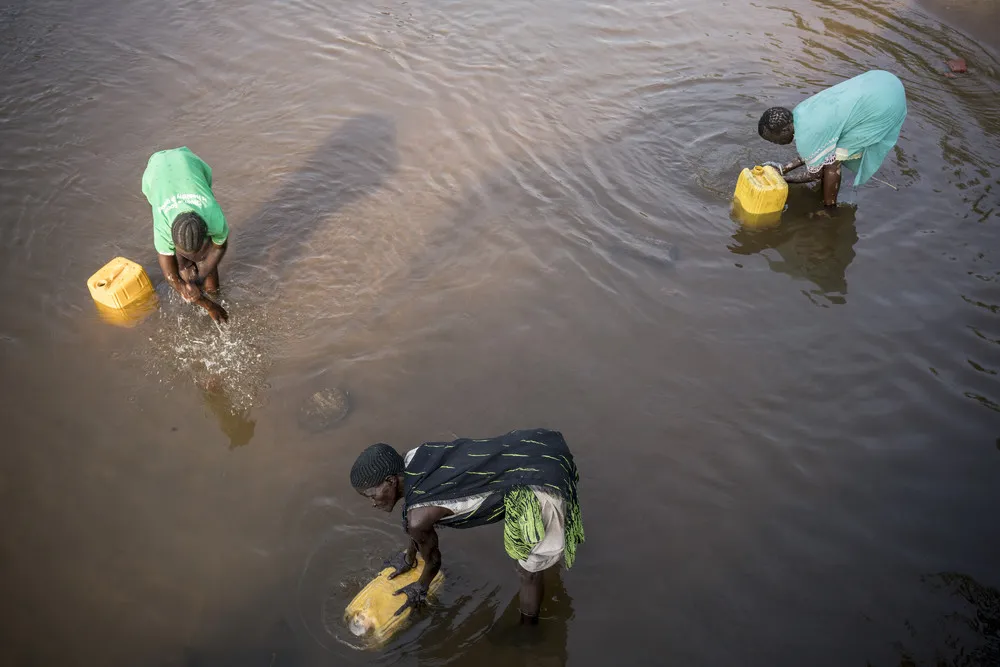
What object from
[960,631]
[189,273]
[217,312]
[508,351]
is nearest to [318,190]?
[189,273]

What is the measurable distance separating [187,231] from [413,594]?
9.29ft

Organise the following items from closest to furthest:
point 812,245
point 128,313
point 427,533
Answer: point 427,533, point 128,313, point 812,245

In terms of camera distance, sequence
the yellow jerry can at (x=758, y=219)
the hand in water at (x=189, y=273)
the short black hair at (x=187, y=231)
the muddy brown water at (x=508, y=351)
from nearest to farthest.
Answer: the muddy brown water at (x=508, y=351) → the short black hair at (x=187, y=231) → the hand in water at (x=189, y=273) → the yellow jerry can at (x=758, y=219)

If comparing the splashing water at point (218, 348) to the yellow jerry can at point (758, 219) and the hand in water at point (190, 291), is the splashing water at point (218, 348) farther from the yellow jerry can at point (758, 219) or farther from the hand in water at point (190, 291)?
the yellow jerry can at point (758, 219)

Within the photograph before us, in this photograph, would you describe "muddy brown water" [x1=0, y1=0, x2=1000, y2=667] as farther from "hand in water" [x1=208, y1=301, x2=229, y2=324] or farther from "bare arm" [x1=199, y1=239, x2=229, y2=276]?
"bare arm" [x1=199, y1=239, x2=229, y2=276]

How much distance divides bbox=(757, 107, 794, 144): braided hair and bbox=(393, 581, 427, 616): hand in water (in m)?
5.11

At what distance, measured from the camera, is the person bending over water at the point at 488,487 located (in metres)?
3.28

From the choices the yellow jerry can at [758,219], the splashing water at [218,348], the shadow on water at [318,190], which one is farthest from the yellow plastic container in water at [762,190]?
the splashing water at [218,348]

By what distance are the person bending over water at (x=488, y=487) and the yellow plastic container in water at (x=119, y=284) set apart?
133 inches

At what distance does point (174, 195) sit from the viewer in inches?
195

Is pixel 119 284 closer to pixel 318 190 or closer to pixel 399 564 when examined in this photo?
pixel 318 190

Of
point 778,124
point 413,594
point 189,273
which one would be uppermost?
point 778,124

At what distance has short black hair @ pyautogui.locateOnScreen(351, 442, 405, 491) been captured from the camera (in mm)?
3271

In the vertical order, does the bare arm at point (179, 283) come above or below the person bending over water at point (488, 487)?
below
